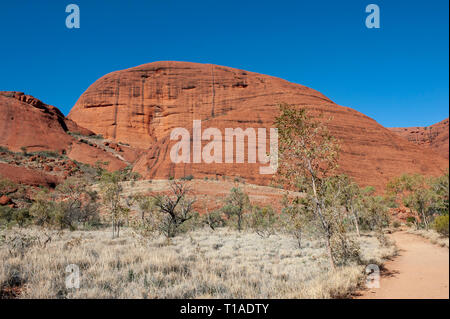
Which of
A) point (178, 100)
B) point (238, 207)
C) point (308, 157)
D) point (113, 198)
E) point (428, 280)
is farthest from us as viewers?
point (178, 100)

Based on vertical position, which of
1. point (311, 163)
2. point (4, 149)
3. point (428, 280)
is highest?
point (4, 149)

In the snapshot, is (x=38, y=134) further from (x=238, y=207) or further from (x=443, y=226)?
(x=443, y=226)

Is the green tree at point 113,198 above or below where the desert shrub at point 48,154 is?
below

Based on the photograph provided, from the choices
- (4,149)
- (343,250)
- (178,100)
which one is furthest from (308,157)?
(178,100)

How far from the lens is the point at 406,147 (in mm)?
51750

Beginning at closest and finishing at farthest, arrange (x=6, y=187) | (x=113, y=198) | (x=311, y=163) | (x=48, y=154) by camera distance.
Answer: (x=311, y=163)
(x=113, y=198)
(x=6, y=187)
(x=48, y=154)

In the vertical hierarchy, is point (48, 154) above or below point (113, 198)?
above

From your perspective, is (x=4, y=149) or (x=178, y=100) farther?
(x=178, y=100)

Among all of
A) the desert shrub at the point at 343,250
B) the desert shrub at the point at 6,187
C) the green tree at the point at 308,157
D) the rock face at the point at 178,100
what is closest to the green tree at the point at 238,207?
the desert shrub at the point at 343,250

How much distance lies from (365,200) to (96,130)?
7682 cm

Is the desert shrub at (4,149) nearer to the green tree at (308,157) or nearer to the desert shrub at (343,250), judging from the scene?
the green tree at (308,157)

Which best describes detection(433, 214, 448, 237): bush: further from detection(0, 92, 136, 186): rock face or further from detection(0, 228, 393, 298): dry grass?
detection(0, 92, 136, 186): rock face

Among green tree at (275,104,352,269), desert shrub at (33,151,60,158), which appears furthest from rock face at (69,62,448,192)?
green tree at (275,104,352,269)

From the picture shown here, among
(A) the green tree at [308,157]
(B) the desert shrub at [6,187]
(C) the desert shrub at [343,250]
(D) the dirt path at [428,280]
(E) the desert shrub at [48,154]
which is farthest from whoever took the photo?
(E) the desert shrub at [48,154]
